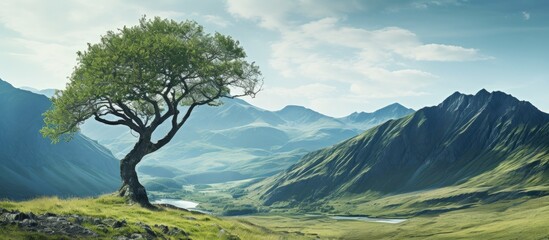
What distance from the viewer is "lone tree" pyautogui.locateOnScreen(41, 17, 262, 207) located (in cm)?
3894

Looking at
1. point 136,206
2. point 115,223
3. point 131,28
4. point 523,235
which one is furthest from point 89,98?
point 523,235

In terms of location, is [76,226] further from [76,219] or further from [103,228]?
[76,219]

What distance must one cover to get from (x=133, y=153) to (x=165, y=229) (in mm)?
19759

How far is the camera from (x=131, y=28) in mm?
41375

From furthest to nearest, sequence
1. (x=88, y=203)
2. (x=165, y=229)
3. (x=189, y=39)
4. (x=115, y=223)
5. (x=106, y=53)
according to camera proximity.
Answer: (x=189, y=39), (x=106, y=53), (x=88, y=203), (x=165, y=229), (x=115, y=223)

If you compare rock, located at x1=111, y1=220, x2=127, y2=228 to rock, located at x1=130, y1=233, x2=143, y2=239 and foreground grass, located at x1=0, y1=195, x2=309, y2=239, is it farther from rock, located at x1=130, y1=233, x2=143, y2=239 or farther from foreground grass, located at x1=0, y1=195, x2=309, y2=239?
rock, located at x1=130, y1=233, x2=143, y2=239

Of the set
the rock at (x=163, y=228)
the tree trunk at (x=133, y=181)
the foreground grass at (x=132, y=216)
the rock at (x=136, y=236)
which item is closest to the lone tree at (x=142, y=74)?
the tree trunk at (x=133, y=181)

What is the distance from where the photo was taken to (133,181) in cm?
4284

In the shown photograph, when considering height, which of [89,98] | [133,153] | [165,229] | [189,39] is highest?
[189,39]

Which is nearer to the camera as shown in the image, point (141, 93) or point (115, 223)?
point (115, 223)

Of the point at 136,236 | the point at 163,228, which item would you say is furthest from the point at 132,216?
the point at 136,236

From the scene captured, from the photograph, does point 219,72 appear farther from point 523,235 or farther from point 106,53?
point 523,235

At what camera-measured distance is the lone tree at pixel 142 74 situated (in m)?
38.9

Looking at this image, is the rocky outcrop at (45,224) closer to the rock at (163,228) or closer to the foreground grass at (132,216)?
the foreground grass at (132,216)
